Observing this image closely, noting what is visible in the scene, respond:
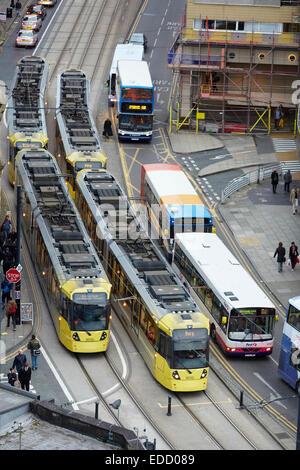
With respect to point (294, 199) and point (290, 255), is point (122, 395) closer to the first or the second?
point (290, 255)

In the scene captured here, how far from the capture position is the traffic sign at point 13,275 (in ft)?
174

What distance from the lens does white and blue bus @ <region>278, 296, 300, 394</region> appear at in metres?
49.0

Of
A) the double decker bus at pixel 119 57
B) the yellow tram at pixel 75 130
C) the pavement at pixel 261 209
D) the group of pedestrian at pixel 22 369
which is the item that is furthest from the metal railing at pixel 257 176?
the group of pedestrian at pixel 22 369

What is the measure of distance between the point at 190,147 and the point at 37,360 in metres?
32.5

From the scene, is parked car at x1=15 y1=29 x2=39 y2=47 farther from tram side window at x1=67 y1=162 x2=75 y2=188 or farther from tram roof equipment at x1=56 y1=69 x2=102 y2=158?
tram side window at x1=67 y1=162 x2=75 y2=188

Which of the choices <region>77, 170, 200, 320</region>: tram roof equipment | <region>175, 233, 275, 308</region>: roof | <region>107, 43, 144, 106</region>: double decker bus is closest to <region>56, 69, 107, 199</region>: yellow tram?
<region>77, 170, 200, 320</region>: tram roof equipment

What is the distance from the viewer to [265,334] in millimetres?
52656

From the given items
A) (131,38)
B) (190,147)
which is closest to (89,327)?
(190,147)

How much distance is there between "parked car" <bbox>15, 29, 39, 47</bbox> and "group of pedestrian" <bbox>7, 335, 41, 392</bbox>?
170 ft

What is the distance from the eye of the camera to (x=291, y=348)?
4969 cm

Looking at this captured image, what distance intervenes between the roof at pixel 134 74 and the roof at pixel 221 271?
75.6 feet

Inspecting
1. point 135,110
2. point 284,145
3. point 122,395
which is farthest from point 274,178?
point 122,395

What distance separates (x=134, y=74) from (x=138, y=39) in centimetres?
1583

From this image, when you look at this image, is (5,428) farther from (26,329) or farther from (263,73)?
(263,73)
